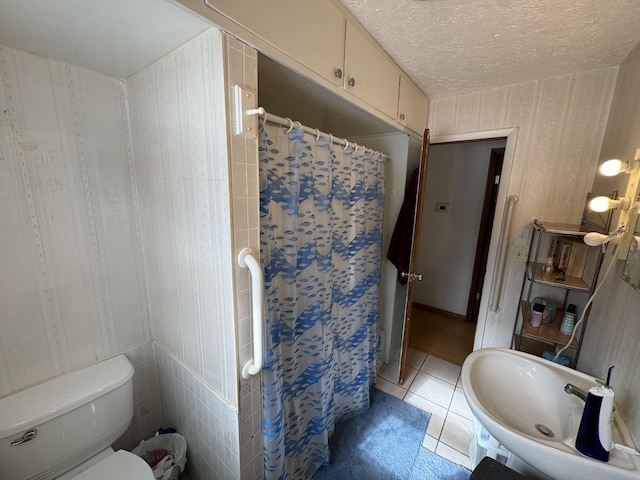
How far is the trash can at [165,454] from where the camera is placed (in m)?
1.16

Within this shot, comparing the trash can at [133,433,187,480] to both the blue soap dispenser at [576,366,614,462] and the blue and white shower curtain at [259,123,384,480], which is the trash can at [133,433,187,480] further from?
the blue soap dispenser at [576,366,614,462]

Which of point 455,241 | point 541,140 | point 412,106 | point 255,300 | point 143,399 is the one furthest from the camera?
point 455,241

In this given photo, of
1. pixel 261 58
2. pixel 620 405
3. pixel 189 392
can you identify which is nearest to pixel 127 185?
pixel 261 58

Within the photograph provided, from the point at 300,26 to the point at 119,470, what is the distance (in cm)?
186

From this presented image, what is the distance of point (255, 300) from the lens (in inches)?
33.5

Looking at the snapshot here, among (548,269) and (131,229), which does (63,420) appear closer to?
(131,229)

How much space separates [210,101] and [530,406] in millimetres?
1848

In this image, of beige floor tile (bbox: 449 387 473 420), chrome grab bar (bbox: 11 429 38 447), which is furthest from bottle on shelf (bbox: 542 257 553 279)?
chrome grab bar (bbox: 11 429 38 447)

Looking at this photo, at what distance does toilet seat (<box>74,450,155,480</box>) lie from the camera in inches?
38.7

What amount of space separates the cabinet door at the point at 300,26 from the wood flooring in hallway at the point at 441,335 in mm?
2589

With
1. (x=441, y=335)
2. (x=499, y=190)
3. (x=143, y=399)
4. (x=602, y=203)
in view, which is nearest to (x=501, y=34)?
(x=602, y=203)

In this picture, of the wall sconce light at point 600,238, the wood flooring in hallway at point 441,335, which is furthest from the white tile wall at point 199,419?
the wood flooring in hallway at point 441,335

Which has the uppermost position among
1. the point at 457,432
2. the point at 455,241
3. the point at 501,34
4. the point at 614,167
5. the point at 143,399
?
the point at 501,34

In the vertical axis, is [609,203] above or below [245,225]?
above
